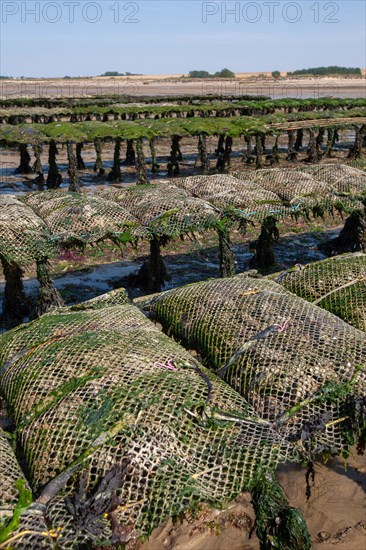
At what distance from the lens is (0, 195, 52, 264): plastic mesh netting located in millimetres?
7715

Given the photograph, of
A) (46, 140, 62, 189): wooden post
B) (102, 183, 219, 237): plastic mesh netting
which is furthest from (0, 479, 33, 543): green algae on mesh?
(46, 140, 62, 189): wooden post

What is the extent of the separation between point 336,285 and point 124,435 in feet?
13.1

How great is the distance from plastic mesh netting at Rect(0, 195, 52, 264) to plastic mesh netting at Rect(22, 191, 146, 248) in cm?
22

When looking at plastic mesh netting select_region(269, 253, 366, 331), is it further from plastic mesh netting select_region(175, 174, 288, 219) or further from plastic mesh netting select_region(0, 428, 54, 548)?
plastic mesh netting select_region(0, 428, 54, 548)

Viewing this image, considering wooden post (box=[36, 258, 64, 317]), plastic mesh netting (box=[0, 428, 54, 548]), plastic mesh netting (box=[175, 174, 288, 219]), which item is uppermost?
plastic mesh netting (box=[175, 174, 288, 219])

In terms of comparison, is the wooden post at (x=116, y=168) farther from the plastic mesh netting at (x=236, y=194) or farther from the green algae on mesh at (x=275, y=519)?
the green algae on mesh at (x=275, y=519)

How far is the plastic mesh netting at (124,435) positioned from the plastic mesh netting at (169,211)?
12.9 feet

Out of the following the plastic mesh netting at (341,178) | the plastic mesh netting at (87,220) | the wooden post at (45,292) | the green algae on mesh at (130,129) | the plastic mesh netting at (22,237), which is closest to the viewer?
the plastic mesh netting at (22,237)

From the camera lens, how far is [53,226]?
8.31 m

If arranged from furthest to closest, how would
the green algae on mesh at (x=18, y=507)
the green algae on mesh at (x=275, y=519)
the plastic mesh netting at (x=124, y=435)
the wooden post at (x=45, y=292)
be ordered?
the wooden post at (x=45, y=292)
the green algae on mesh at (x=275, y=519)
the plastic mesh netting at (x=124, y=435)
the green algae on mesh at (x=18, y=507)

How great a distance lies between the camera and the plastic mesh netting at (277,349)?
4.43 meters

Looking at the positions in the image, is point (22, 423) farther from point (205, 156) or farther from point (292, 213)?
point (205, 156)

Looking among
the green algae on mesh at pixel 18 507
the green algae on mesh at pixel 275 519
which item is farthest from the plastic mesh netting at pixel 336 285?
the green algae on mesh at pixel 18 507

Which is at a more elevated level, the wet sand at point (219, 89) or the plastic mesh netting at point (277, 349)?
the wet sand at point (219, 89)
